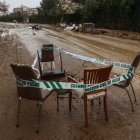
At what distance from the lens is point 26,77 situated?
651 centimetres

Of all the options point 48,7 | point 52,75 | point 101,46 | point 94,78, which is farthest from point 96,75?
point 48,7

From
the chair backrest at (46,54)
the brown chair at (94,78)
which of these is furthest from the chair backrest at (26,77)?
the chair backrest at (46,54)

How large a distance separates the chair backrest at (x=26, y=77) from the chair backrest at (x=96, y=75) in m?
1.00

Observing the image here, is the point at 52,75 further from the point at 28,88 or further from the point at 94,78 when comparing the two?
the point at 94,78

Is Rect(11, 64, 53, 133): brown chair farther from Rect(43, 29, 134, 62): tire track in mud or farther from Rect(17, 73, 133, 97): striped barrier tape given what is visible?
Rect(43, 29, 134, 62): tire track in mud

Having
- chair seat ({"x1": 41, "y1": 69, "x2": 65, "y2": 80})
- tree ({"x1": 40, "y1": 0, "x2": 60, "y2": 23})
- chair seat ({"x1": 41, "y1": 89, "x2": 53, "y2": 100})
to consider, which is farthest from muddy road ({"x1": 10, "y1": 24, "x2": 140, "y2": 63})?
tree ({"x1": 40, "y1": 0, "x2": 60, "y2": 23})

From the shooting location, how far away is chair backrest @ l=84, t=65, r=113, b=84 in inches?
254

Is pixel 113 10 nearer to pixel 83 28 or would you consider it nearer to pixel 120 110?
pixel 83 28

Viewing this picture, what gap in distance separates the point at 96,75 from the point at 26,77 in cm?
137

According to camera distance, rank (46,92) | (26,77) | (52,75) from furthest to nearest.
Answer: (52,75) < (46,92) < (26,77)

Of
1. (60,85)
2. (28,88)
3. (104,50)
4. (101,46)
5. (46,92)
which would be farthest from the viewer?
(101,46)

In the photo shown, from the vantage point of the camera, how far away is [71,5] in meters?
70.1

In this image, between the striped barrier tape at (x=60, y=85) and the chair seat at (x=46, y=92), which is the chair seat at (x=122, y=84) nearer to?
the striped barrier tape at (x=60, y=85)

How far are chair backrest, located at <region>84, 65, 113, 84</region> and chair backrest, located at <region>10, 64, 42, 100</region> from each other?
999mm
